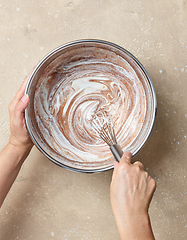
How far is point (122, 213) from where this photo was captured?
2.31ft

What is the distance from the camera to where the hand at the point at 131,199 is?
0.70 meters

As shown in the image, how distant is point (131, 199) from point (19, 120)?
503mm

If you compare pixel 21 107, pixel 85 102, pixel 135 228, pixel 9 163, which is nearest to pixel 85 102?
pixel 85 102

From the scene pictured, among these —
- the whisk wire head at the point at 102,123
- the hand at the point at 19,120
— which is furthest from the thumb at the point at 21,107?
the whisk wire head at the point at 102,123

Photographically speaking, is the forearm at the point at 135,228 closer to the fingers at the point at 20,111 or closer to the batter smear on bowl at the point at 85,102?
the batter smear on bowl at the point at 85,102

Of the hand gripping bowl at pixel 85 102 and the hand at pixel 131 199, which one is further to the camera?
the hand gripping bowl at pixel 85 102

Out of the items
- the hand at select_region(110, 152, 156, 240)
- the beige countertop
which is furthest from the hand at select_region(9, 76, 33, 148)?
the hand at select_region(110, 152, 156, 240)

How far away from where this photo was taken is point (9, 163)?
0.87 metres

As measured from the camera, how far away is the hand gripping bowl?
84cm

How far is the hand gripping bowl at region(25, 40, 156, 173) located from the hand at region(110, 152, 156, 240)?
4.9 inches

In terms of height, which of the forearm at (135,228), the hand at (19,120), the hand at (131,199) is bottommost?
the forearm at (135,228)

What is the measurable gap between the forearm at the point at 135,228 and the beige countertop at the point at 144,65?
0.24 meters

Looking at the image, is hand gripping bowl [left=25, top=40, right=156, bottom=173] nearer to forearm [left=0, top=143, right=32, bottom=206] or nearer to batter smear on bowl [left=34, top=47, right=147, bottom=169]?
batter smear on bowl [left=34, top=47, right=147, bottom=169]

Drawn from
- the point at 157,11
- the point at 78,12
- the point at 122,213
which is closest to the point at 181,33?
the point at 157,11
